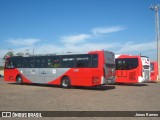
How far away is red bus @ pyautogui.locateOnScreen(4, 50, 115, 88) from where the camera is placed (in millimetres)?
19641

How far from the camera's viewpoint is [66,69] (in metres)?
21.4

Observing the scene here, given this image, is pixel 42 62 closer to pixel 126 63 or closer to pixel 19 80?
pixel 19 80

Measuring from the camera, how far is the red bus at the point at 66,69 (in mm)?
19641

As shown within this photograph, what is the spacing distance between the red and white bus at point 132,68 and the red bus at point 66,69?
13.8 feet

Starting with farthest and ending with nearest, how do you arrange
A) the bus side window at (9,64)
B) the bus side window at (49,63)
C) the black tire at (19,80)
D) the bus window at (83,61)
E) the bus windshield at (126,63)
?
the bus side window at (9,64)
the black tire at (19,80)
the bus windshield at (126,63)
the bus side window at (49,63)
the bus window at (83,61)

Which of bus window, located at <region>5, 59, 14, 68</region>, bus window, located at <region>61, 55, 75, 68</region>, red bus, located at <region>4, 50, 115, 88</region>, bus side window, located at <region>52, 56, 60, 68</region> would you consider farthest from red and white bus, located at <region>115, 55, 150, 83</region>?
bus window, located at <region>5, 59, 14, 68</region>

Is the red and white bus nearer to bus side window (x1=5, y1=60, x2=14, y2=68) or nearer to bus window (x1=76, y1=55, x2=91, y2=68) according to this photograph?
bus window (x1=76, y1=55, x2=91, y2=68)

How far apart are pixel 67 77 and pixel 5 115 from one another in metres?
12.3

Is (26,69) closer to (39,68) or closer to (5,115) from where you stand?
(39,68)

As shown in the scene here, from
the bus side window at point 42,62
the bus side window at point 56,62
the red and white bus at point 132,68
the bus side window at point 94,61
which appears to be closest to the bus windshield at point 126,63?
the red and white bus at point 132,68

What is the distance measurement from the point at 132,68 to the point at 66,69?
265 inches

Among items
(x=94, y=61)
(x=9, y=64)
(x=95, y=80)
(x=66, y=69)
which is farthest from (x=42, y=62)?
(x=95, y=80)

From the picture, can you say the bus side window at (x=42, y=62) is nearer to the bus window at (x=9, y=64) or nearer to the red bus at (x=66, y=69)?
the red bus at (x=66, y=69)

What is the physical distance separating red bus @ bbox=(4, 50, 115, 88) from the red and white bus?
13.8ft
